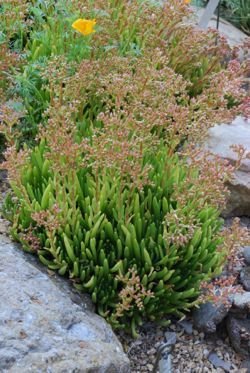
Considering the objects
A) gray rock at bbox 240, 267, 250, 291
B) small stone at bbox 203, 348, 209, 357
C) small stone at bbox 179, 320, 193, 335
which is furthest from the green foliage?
gray rock at bbox 240, 267, 250, 291

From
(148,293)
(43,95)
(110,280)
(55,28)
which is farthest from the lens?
(55,28)

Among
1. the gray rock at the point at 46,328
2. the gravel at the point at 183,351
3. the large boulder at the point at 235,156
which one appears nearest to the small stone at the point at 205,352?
the gravel at the point at 183,351

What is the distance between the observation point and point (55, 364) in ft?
8.04

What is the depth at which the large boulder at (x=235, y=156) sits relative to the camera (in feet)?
12.6

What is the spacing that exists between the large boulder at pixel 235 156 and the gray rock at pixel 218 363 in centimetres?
99

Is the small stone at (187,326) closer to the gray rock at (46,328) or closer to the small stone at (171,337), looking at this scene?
the small stone at (171,337)

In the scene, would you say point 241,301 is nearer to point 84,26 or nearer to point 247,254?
point 247,254

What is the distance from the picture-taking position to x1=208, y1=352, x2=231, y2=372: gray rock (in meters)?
3.18

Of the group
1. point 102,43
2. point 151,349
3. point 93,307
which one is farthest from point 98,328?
point 102,43

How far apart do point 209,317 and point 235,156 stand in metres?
1.13

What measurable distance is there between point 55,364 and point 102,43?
88.1 inches

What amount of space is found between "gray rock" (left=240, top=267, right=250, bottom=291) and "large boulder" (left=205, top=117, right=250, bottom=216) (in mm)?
453

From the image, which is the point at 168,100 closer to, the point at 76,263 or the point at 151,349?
the point at 76,263

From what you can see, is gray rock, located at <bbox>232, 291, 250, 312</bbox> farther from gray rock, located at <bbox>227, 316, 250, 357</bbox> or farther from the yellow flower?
the yellow flower
